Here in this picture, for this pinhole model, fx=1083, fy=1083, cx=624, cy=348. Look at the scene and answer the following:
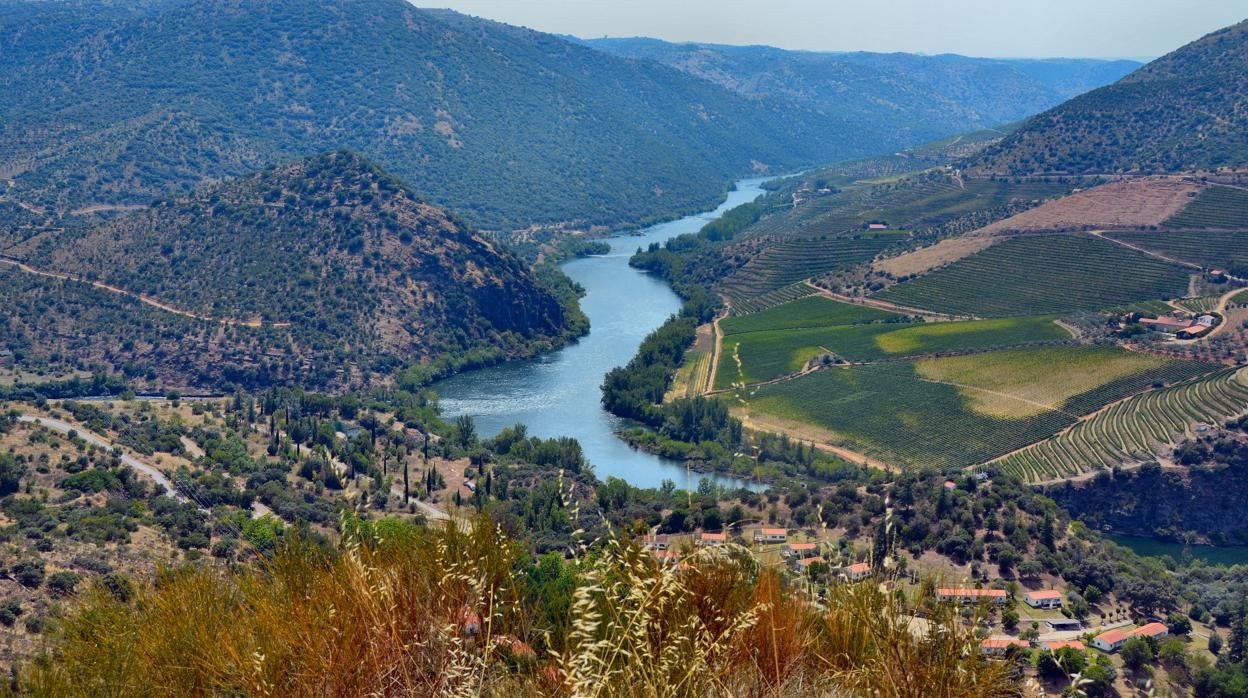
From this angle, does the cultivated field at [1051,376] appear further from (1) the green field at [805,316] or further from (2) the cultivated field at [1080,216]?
(2) the cultivated field at [1080,216]

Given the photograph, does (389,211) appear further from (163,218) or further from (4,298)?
(4,298)

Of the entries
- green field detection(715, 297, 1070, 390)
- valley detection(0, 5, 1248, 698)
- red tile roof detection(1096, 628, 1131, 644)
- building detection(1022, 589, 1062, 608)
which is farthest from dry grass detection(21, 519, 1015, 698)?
green field detection(715, 297, 1070, 390)

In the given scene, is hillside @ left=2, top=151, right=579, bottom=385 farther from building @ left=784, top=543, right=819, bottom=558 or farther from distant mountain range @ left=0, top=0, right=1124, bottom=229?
building @ left=784, top=543, right=819, bottom=558

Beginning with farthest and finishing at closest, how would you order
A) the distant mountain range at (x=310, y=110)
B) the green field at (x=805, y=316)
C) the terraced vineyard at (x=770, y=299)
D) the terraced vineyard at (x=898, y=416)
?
the distant mountain range at (x=310, y=110), the terraced vineyard at (x=770, y=299), the green field at (x=805, y=316), the terraced vineyard at (x=898, y=416)

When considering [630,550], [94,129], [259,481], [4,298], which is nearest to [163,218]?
[4,298]

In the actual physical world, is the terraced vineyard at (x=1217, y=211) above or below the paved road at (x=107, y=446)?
above

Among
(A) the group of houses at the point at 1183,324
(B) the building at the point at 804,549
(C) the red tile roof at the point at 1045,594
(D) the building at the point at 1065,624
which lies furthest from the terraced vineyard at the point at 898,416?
(B) the building at the point at 804,549
